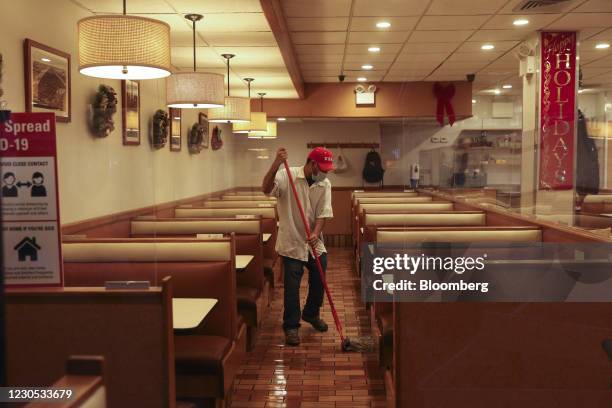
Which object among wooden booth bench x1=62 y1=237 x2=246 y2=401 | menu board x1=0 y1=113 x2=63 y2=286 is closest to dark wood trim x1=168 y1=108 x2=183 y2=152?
wooden booth bench x1=62 y1=237 x2=246 y2=401

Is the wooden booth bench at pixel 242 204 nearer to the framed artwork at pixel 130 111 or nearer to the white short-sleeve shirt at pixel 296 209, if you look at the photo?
the framed artwork at pixel 130 111

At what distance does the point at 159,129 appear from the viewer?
5816 millimetres

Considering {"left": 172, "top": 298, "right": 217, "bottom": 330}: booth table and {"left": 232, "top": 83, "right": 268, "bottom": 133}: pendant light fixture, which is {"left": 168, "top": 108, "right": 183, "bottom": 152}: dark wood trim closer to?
{"left": 232, "top": 83, "right": 268, "bottom": 133}: pendant light fixture

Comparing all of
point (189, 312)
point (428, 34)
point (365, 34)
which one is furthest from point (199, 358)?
point (428, 34)

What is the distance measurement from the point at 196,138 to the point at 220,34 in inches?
107

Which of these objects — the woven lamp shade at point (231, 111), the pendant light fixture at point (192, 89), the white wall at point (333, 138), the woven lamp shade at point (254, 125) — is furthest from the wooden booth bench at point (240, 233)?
the white wall at point (333, 138)

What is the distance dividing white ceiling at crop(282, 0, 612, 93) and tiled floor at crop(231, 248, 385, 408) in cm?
264

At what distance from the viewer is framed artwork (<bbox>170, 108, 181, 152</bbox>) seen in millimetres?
6479

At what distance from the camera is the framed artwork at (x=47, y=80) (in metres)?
3.39

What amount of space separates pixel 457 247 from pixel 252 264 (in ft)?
7.74

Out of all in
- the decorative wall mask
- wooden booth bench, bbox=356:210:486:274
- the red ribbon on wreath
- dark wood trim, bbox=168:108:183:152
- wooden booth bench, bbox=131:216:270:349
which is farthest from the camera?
the red ribbon on wreath

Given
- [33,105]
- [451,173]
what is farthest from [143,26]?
[451,173]

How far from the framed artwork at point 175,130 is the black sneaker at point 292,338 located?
120 inches

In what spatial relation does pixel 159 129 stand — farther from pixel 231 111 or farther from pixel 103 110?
pixel 103 110
